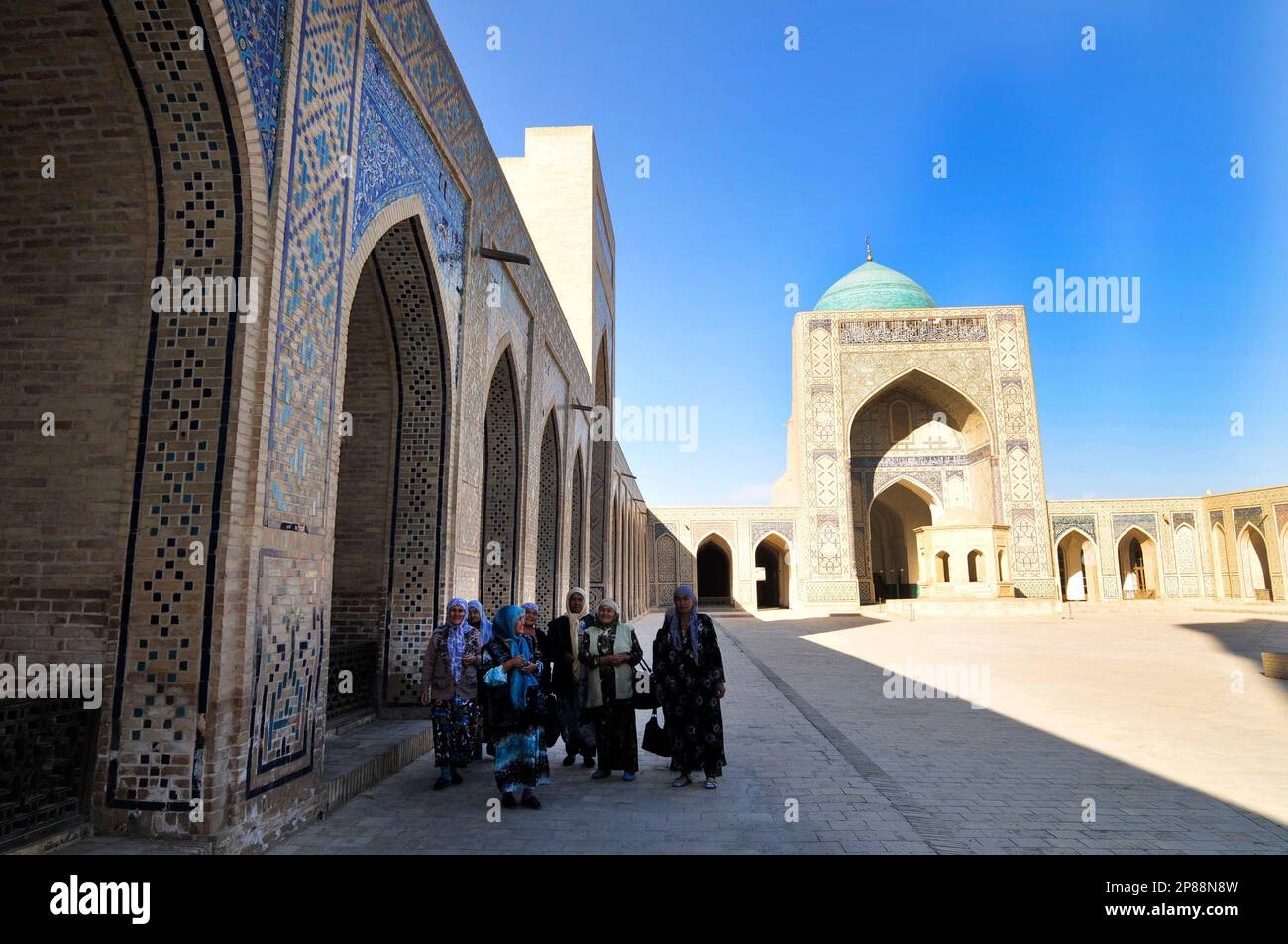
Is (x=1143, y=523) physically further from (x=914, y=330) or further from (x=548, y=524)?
(x=548, y=524)

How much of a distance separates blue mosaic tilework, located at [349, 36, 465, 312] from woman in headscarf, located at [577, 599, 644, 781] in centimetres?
249

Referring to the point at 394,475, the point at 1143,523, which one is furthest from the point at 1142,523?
the point at 394,475

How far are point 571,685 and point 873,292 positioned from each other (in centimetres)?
2347

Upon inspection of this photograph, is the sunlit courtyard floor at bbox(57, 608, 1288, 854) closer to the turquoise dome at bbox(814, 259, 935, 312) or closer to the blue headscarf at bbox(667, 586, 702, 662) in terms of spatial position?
the blue headscarf at bbox(667, 586, 702, 662)

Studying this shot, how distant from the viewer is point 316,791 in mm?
3295

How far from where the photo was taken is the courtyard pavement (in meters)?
3.04

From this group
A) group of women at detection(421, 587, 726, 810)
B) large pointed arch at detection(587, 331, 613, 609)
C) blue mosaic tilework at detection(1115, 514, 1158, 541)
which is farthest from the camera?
blue mosaic tilework at detection(1115, 514, 1158, 541)

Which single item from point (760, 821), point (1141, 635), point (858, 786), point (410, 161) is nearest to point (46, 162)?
point (410, 161)

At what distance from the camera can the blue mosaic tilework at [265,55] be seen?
9.30 ft

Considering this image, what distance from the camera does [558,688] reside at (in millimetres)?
4355

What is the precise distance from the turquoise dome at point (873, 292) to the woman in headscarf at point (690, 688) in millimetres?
21305

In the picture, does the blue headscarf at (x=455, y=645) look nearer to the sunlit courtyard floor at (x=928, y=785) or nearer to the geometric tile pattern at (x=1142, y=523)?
the sunlit courtyard floor at (x=928, y=785)

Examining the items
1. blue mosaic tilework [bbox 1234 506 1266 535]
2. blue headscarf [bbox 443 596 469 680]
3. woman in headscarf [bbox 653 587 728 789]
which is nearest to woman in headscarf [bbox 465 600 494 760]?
blue headscarf [bbox 443 596 469 680]

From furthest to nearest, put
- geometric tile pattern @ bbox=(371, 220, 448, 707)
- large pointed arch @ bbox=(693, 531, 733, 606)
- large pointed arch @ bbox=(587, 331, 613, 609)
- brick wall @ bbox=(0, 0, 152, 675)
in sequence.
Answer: large pointed arch @ bbox=(693, 531, 733, 606), large pointed arch @ bbox=(587, 331, 613, 609), geometric tile pattern @ bbox=(371, 220, 448, 707), brick wall @ bbox=(0, 0, 152, 675)
